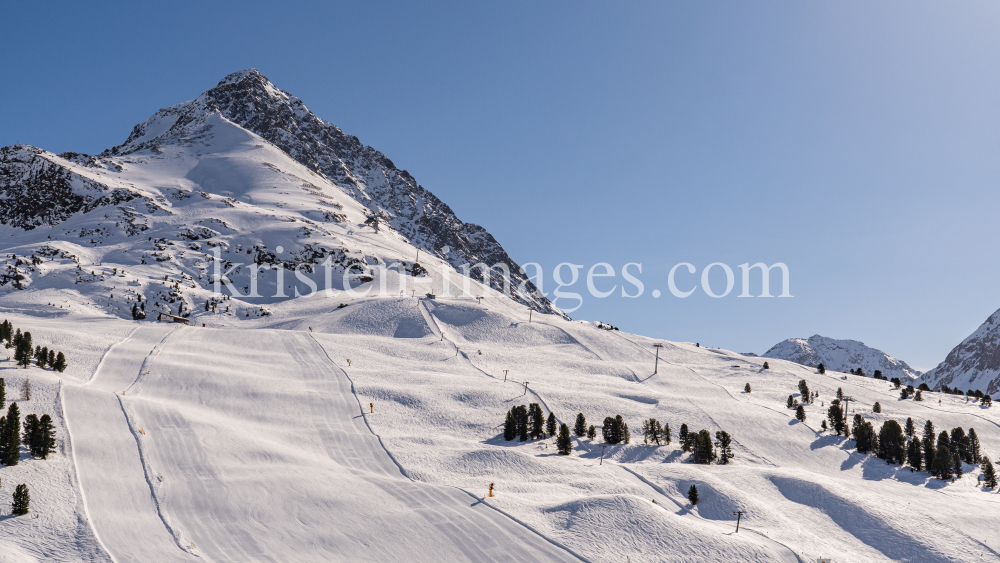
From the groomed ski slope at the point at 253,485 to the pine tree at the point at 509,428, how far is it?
11.0m

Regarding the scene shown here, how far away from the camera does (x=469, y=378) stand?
59.7 meters

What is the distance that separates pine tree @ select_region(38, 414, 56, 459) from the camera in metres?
A: 29.1

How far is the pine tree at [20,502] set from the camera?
24188 millimetres

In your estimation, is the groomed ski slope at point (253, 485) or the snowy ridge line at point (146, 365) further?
the snowy ridge line at point (146, 365)

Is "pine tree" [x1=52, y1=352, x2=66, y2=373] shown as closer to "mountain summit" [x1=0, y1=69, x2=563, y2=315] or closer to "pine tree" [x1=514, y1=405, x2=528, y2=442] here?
"pine tree" [x1=514, y1=405, x2=528, y2=442]

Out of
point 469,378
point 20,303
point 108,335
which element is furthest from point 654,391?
point 20,303

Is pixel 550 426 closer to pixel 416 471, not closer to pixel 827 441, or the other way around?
pixel 416 471

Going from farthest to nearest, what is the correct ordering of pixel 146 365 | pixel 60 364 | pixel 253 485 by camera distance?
pixel 146 365 < pixel 60 364 < pixel 253 485

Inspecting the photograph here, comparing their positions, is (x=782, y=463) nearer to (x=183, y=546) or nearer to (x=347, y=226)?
(x=183, y=546)

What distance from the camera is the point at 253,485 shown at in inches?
1175

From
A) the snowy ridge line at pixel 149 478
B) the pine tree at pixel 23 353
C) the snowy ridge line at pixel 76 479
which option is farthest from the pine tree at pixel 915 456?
the pine tree at pixel 23 353

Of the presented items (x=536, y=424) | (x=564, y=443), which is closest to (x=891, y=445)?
(x=564, y=443)

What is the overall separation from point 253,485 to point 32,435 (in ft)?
38.4

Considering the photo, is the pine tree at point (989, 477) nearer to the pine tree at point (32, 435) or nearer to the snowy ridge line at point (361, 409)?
the snowy ridge line at point (361, 409)
